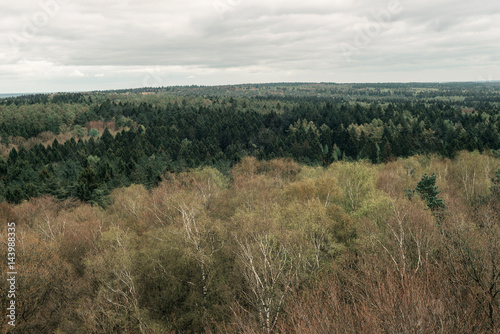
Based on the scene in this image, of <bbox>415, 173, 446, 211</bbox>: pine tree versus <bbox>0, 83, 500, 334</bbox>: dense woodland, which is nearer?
<bbox>0, 83, 500, 334</bbox>: dense woodland

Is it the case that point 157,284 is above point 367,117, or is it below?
below

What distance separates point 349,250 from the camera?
30141 mm

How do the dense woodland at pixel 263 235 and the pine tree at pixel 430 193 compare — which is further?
the pine tree at pixel 430 193

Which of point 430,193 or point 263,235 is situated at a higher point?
point 263,235

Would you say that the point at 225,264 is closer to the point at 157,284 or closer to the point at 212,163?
the point at 157,284

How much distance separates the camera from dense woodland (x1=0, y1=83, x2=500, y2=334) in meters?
14.4

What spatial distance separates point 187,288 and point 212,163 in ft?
203

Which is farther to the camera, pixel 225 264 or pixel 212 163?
pixel 212 163

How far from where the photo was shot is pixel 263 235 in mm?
24891

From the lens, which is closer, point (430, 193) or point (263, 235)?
point (263, 235)

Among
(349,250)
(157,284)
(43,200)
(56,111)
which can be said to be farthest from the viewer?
(56,111)

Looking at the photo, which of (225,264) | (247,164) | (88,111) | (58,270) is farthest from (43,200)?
(88,111)

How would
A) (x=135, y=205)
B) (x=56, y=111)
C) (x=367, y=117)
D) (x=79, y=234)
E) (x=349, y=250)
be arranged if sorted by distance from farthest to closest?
(x=56, y=111) < (x=367, y=117) < (x=135, y=205) < (x=79, y=234) < (x=349, y=250)

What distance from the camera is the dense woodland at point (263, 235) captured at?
14438mm
